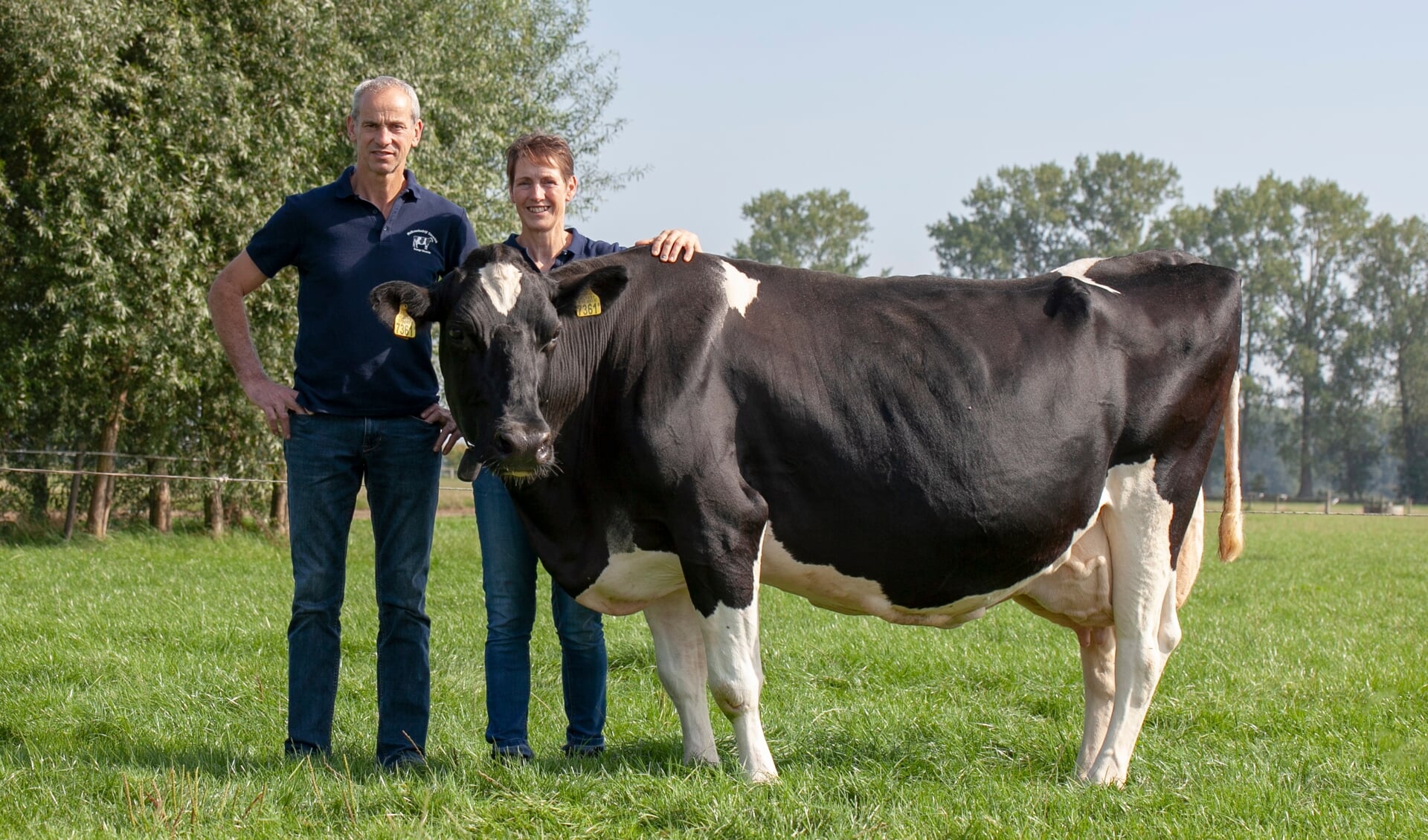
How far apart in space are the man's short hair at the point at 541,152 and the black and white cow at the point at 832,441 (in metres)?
0.62

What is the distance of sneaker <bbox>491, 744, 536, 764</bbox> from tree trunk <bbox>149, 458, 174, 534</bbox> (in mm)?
15199

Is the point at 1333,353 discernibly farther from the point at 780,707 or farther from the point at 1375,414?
the point at 780,707

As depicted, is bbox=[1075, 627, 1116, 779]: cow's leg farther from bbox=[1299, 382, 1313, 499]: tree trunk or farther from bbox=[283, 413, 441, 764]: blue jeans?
bbox=[1299, 382, 1313, 499]: tree trunk

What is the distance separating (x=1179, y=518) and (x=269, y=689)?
4.84m

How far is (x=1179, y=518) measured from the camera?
5.41 meters

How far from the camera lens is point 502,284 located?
4586mm

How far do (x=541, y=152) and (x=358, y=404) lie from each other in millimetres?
1330

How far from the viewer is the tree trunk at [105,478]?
17750 mm

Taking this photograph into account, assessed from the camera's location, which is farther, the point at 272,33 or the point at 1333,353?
the point at 1333,353

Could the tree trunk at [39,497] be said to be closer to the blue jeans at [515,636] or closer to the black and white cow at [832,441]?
the blue jeans at [515,636]

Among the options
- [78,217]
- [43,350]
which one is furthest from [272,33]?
[43,350]

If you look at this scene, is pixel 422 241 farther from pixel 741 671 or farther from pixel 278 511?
pixel 278 511

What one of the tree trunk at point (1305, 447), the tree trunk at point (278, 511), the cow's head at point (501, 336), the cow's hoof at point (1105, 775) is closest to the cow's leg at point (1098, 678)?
the cow's hoof at point (1105, 775)

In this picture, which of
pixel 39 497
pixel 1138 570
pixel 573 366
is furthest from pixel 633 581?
pixel 39 497
